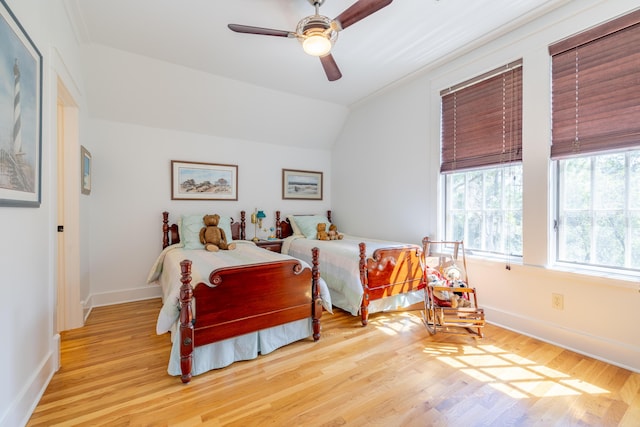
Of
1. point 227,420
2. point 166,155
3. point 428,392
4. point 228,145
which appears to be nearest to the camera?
point 227,420

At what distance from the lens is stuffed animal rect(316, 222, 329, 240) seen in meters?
4.09

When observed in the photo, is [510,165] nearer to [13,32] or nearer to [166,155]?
[13,32]

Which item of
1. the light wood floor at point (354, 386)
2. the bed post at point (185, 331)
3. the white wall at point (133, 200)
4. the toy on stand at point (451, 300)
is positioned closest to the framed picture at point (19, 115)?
the bed post at point (185, 331)

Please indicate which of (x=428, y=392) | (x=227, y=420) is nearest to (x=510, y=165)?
(x=428, y=392)

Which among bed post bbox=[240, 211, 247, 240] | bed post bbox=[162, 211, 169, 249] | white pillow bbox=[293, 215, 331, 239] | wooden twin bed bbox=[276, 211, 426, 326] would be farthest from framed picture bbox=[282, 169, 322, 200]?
bed post bbox=[162, 211, 169, 249]

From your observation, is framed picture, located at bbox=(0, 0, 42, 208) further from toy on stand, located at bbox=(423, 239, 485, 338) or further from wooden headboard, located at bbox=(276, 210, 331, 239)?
wooden headboard, located at bbox=(276, 210, 331, 239)

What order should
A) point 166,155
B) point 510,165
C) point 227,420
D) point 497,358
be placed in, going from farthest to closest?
point 166,155
point 510,165
point 497,358
point 227,420

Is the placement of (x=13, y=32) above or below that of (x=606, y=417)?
above

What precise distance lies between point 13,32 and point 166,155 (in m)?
2.50

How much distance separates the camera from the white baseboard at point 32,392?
1352mm

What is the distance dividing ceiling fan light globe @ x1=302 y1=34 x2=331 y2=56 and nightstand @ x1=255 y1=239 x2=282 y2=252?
2673 millimetres

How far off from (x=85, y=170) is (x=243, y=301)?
233 cm

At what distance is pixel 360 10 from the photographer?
1870mm

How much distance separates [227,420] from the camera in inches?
60.1
